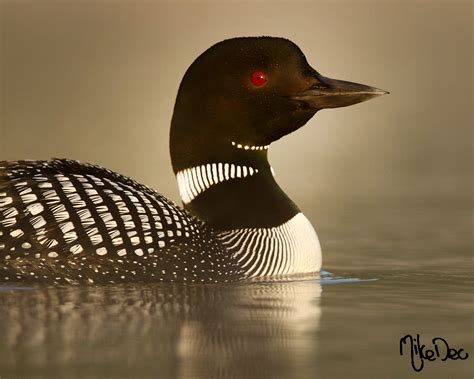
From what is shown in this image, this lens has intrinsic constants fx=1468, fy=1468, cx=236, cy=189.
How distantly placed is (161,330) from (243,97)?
6.13ft

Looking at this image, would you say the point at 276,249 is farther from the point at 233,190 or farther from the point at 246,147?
the point at 246,147

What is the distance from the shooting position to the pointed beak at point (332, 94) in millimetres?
7066

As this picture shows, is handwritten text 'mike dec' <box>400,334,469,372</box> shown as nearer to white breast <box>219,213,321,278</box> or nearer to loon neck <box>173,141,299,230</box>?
white breast <box>219,213,321,278</box>

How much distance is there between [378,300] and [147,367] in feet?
5.88

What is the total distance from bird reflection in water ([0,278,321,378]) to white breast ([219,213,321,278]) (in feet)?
0.43

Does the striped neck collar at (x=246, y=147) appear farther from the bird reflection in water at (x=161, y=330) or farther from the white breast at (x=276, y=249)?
the bird reflection in water at (x=161, y=330)

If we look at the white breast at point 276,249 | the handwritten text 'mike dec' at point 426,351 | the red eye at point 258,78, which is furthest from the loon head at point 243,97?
the handwritten text 'mike dec' at point 426,351

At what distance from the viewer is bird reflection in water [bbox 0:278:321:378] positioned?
15.9 feet

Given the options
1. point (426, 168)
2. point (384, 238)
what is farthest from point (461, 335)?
point (426, 168)

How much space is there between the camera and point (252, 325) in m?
5.60

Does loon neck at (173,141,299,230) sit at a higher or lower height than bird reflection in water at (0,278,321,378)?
higher

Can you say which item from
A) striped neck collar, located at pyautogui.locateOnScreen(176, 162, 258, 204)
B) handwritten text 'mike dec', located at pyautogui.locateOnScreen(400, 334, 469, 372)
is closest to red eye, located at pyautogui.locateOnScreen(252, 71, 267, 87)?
striped neck collar, located at pyautogui.locateOnScreen(176, 162, 258, 204)

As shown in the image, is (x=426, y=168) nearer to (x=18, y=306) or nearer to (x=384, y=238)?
(x=384, y=238)

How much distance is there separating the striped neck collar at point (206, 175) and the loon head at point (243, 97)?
0.12 ft
